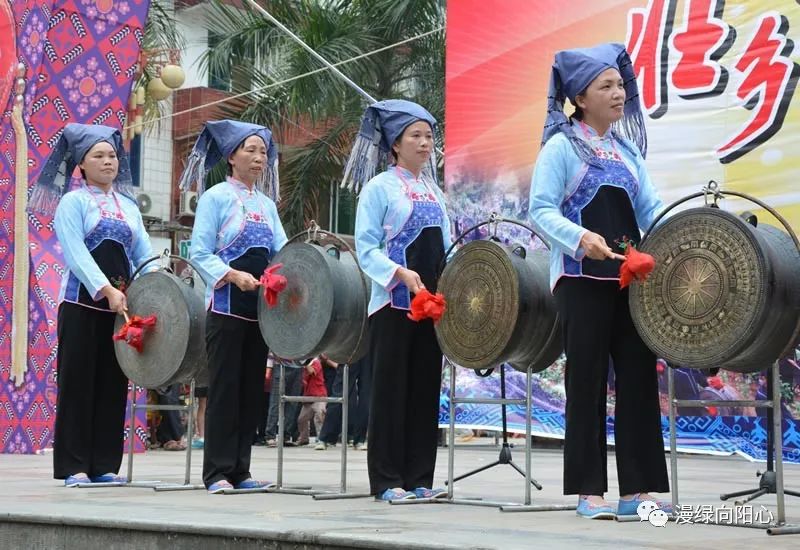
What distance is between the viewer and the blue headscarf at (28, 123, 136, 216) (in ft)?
22.9

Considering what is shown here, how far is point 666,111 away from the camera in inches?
376

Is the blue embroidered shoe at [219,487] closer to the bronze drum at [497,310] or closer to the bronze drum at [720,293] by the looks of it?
the bronze drum at [497,310]

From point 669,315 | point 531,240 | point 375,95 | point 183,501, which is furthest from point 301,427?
point 669,315

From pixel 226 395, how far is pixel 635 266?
264 cm

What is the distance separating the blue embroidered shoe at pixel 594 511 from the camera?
4.82 metres

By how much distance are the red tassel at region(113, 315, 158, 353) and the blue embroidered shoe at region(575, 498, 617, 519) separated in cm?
266

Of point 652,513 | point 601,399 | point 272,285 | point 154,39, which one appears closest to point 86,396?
point 272,285

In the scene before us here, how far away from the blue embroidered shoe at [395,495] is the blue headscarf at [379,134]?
1.42 m

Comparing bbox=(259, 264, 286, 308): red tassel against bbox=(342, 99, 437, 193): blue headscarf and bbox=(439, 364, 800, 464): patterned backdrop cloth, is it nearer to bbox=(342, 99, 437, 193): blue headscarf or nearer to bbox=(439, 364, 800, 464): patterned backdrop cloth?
bbox=(342, 99, 437, 193): blue headscarf

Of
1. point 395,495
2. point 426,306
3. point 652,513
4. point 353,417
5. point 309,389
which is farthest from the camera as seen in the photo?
point 309,389

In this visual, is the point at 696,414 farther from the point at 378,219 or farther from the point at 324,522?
the point at 324,522

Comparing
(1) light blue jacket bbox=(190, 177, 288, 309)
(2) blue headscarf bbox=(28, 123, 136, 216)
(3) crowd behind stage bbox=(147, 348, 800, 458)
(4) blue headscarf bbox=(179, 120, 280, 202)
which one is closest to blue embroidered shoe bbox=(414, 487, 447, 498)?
(1) light blue jacket bbox=(190, 177, 288, 309)

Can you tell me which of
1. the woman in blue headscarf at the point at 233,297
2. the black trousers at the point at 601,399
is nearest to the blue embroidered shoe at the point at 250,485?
the woman in blue headscarf at the point at 233,297

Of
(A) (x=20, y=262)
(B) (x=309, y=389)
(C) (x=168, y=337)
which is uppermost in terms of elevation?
(A) (x=20, y=262)
